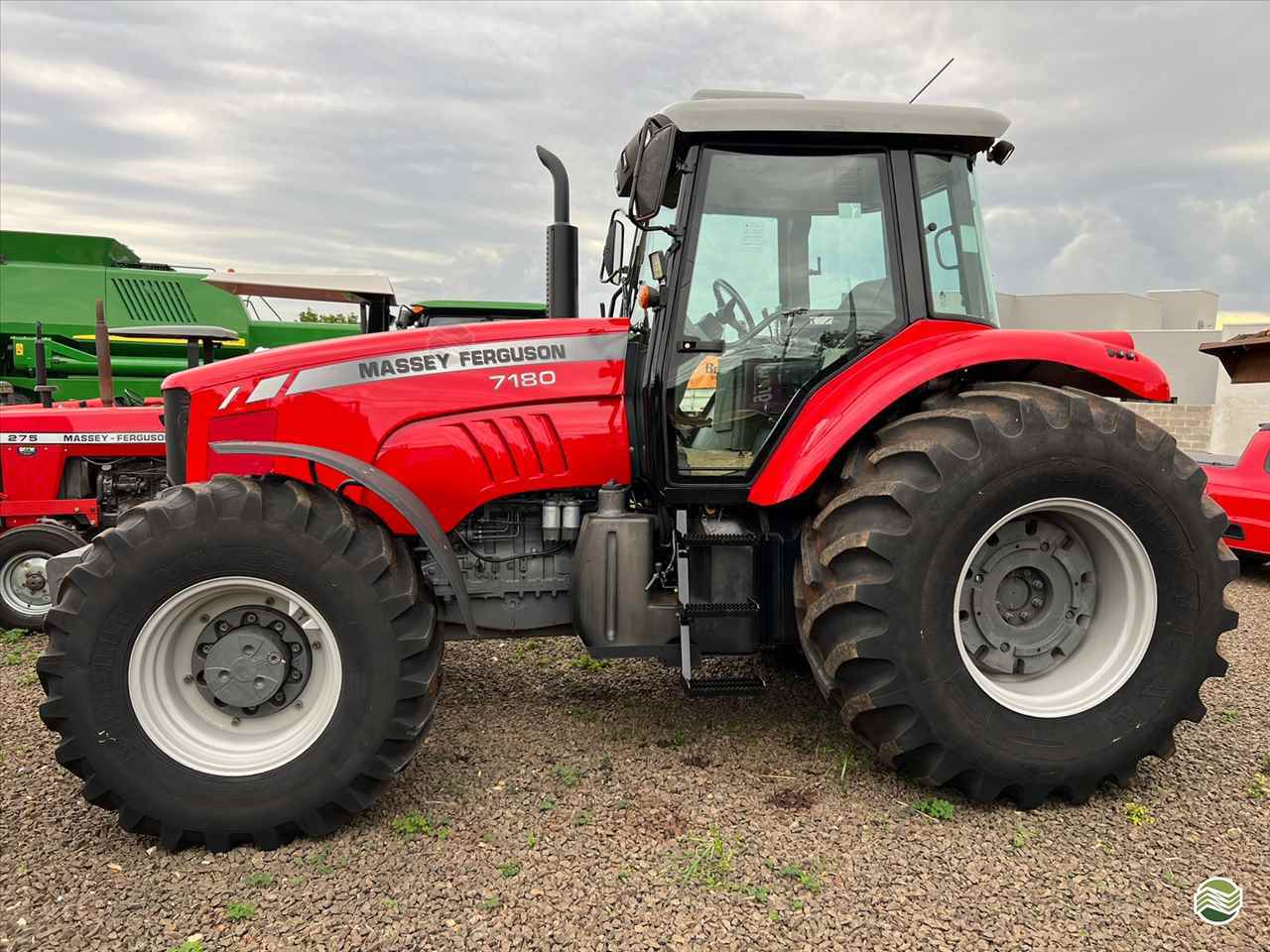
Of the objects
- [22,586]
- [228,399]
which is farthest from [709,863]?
[22,586]

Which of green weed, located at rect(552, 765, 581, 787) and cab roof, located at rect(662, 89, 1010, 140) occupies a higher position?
cab roof, located at rect(662, 89, 1010, 140)

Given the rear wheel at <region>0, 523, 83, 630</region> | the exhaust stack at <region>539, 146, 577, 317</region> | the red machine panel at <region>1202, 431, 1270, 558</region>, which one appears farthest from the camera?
the red machine panel at <region>1202, 431, 1270, 558</region>

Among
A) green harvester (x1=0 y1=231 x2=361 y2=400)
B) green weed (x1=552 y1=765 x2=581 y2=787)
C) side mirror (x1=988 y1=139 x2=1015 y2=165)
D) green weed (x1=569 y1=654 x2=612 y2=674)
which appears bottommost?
green weed (x1=552 y1=765 x2=581 y2=787)

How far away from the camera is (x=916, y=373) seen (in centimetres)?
307

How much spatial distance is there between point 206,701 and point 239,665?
201mm

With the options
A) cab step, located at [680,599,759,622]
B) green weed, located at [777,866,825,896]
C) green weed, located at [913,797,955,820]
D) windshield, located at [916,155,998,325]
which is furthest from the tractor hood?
green weed, located at [913,797,955,820]

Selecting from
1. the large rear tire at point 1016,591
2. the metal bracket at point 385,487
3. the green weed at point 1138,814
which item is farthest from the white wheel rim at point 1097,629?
the metal bracket at point 385,487

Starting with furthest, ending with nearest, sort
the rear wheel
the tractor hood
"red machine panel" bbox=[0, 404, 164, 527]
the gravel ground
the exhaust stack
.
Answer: "red machine panel" bbox=[0, 404, 164, 527] → the rear wheel → the exhaust stack → the tractor hood → the gravel ground

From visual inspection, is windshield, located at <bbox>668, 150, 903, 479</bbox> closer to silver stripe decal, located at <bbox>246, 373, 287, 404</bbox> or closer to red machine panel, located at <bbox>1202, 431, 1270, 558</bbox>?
silver stripe decal, located at <bbox>246, 373, 287, 404</bbox>

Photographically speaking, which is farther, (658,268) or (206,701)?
(658,268)

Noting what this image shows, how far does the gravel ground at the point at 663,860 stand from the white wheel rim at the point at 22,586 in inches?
89.9

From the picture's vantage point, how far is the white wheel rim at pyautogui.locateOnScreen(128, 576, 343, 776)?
283 centimetres

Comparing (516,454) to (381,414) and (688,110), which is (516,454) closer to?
(381,414)

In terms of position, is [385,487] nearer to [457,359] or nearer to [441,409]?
[441,409]
